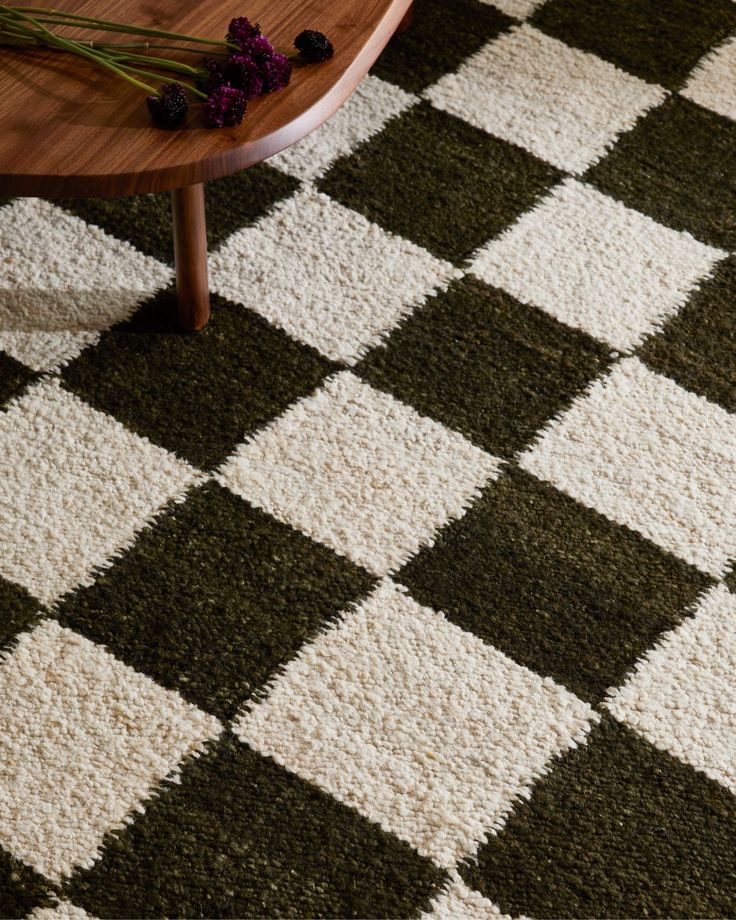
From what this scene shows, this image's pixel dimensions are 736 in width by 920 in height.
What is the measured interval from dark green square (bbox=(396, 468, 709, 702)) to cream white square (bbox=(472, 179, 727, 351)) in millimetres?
264

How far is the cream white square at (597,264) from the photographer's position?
1388 millimetres

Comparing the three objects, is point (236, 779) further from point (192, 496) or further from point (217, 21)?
point (217, 21)

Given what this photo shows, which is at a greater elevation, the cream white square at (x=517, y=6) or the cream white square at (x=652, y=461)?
the cream white square at (x=517, y=6)

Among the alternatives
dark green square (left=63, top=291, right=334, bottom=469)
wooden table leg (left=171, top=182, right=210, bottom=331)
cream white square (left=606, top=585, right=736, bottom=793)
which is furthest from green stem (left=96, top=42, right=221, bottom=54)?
cream white square (left=606, top=585, right=736, bottom=793)

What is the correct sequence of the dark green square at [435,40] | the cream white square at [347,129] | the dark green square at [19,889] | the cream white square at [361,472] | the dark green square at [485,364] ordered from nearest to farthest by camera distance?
the dark green square at [19,889], the cream white square at [361,472], the dark green square at [485,364], the cream white square at [347,129], the dark green square at [435,40]

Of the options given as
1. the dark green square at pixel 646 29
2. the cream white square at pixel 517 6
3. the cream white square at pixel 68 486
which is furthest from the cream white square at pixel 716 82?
the cream white square at pixel 68 486

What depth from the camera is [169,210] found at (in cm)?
143

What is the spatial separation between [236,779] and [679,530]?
51cm

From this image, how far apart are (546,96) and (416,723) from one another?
0.96 meters

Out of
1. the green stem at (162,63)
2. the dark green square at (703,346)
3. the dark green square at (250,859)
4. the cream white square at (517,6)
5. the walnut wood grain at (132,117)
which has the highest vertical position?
the green stem at (162,63)

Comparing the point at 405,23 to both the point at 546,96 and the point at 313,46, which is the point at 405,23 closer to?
the point at 546,96

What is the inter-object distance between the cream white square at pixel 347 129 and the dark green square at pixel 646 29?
0.98 feet

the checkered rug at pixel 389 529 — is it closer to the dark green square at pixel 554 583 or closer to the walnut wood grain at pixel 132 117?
the dark green square at pixel 554 583

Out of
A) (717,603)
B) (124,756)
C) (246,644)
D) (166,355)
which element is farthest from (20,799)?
(717,603)
